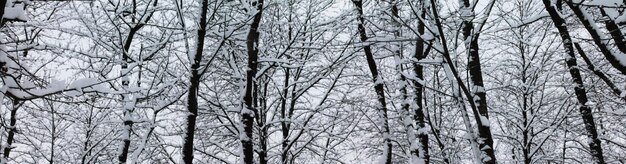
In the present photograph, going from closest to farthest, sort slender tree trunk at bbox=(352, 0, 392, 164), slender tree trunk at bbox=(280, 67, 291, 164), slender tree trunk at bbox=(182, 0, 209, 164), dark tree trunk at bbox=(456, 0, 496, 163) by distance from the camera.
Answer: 1. dark tree trunk at bbox=(456, 0, 496, 163)
2. slender tree trunk at bbox=(182, 0, 209, 164)
3. slender tree trunk at bbox=(352, 0, 392, 164)
4. slender tree trunk at bbox=(280, 67, 291, 164)

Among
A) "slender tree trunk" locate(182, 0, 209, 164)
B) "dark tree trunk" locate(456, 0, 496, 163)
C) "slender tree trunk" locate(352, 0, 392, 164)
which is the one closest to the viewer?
"dark tree trunk" locate(456, 0, 496, 163)

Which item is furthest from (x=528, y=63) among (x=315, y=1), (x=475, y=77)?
(x=475, y=77)

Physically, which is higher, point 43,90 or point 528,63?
point 528,63

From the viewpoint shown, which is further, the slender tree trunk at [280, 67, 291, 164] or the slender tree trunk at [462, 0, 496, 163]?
the slender tree trunk at [280, 67, 291, 164]

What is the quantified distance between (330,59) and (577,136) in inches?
259

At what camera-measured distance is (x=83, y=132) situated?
1686cm

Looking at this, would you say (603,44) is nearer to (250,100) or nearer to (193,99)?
(193,99)

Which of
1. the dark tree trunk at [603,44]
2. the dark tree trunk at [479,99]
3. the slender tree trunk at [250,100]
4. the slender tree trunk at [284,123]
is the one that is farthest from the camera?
the slender tree trunk at [284,123]

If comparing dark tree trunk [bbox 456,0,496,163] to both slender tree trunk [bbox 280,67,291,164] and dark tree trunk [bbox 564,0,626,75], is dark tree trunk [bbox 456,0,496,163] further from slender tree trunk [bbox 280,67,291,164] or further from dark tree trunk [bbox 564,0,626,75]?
slender tree trunk [bbox 280,67,291,164]

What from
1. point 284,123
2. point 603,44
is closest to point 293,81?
point 284,123

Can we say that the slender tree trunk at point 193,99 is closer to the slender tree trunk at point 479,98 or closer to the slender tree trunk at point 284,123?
the slender tree trunk at point 284,123

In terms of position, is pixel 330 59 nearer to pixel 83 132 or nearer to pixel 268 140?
pixel 268 140

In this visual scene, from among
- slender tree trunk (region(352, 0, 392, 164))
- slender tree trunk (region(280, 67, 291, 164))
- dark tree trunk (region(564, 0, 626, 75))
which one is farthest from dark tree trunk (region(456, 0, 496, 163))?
slender tree trunk (region(280, 67, 291, 164))

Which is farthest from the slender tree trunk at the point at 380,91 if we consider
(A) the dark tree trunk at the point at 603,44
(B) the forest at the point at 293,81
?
(A) the dark tree trunk at the point at 603,44
